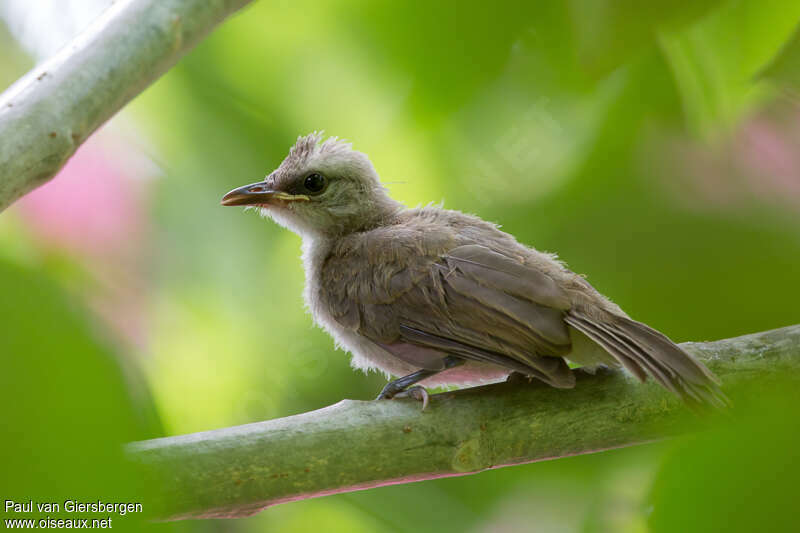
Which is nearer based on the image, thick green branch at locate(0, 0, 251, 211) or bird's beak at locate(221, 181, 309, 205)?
thick green branch at locate(0, 0, 251, 211)

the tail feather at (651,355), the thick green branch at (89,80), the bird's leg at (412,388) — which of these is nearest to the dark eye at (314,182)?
the bird's leg at (412,388)

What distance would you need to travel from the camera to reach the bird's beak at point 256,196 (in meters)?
1.69

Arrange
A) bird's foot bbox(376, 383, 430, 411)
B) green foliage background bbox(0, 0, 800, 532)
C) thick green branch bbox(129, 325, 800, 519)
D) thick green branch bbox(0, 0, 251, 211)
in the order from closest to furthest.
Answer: green foliage background bbox(0, 0, 800, 532) → thick green branch bbox(0, 0, 251, 211) → thick green branch bbox(129, 325, 800, 519) → bird's foot bbox(376, 383, 430, 411)

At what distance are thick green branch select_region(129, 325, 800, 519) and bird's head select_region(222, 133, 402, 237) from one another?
0.75 m

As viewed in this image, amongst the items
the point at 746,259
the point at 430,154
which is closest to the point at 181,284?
the point at 430,154

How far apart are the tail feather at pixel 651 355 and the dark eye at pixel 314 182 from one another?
80cm

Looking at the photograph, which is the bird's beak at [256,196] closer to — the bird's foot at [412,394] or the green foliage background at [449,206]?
the green foliage background at [449,206]

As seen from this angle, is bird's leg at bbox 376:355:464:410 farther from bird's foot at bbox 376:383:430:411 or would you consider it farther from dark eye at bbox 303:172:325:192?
dark eye at bbox 303:172:325:192

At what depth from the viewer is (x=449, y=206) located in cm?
184

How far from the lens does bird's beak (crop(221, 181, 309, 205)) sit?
169 centimetres

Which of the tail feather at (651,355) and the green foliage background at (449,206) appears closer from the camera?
the green foliage background at (449,206)

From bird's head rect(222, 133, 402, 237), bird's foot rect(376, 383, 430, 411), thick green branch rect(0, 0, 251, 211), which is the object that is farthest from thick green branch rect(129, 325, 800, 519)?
bird's head rect(222, 133, 402, 237)

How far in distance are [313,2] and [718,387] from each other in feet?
3.54

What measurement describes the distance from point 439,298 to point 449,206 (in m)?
0.48
